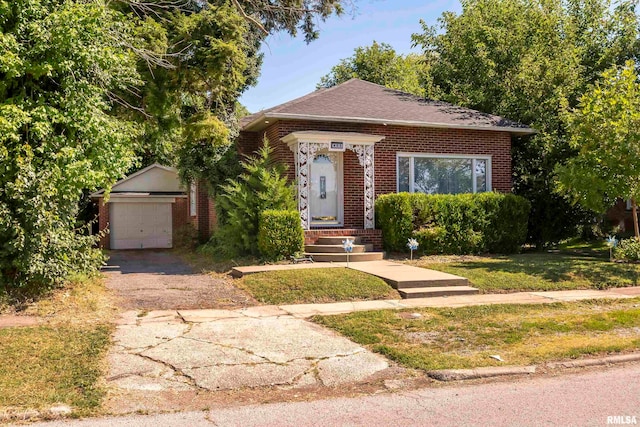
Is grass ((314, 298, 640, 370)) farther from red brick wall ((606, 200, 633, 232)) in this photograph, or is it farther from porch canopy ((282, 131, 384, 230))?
red brick wall ((606, 200, 633, 232))

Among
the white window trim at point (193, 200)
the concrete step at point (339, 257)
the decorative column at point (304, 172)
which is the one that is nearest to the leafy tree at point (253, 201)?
the decorative column at point (304, 172)

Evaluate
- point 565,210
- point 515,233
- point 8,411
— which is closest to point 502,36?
point 565,210

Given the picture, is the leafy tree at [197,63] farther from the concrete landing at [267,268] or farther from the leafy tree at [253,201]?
the concrete landing at [267,268]

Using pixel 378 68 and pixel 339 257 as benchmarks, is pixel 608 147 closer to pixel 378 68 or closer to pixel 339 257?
pixel 339 257

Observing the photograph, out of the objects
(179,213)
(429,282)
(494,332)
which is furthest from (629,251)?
(179,213)

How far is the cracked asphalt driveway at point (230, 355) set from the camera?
5.55m

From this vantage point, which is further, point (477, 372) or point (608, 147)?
point (608, 147)

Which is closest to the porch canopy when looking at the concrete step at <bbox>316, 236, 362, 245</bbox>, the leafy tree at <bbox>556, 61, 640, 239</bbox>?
the concrete step at <bbox>316, 236, 362, 245</bbox>

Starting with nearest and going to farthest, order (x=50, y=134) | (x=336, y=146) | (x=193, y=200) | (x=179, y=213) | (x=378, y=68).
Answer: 1. (x=50, y=134)
2. (x=336, y=146)
3. (x=193, y=200)
4. (x=179, y=213)
5. (x=378, y=68)

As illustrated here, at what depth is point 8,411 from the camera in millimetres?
4566

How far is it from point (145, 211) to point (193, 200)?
2.98m

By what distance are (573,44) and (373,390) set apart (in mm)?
20641

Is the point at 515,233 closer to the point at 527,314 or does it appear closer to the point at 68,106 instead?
the point at 527,314

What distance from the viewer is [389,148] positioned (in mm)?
16141
